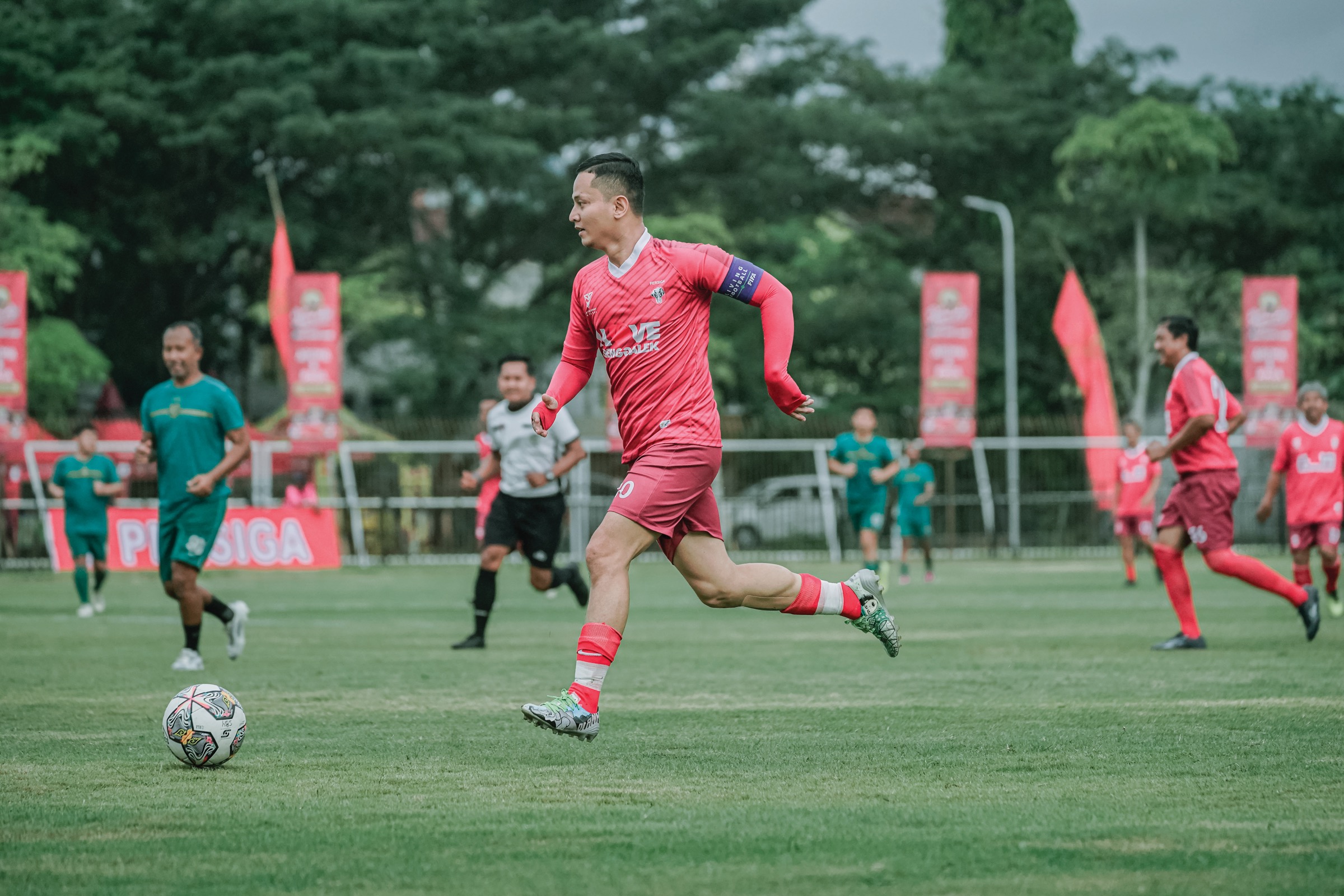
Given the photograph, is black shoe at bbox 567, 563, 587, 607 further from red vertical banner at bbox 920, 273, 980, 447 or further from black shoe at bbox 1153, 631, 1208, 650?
red vertical banner at bbox 920, 273, 980, 447

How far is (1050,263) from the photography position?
144 ft

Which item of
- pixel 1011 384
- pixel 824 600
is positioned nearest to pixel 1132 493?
pixel 824 600

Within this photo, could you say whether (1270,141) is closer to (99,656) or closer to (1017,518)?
(1017,518)

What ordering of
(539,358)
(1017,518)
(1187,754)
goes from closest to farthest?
(1187,754)
(1017,518)
(539,358)

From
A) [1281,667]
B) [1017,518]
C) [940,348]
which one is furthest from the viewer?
[1017,518]

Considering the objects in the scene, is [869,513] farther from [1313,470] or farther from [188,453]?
[188,453]

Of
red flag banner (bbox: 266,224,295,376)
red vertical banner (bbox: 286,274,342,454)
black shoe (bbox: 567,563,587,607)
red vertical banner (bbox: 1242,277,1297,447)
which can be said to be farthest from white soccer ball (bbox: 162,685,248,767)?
red vertical banner (bbox: 1242,277,1297,447)

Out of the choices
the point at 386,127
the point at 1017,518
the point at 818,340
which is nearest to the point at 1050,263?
the point at 818,340

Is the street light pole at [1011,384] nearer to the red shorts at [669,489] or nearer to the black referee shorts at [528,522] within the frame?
the black referee shorts at [528,522]

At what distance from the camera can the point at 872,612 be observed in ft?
24.1

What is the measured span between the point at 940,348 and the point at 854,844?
88.7ft

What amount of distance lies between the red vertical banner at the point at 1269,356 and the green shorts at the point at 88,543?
21.1 metres

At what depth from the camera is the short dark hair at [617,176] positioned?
671 cm

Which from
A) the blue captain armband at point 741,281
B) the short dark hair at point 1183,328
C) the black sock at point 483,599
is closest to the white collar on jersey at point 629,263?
the blue captain armband at point 741,281
